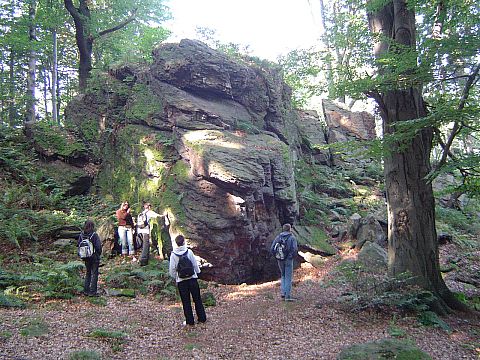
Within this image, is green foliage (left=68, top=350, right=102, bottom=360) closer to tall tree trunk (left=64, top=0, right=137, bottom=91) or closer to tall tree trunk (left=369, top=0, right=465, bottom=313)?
tall tree trunk (left=369, top=0, right=465, bottom=313)

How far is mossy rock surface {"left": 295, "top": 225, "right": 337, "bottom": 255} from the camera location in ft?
44.6

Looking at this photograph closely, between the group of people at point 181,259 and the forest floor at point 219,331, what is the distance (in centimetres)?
35

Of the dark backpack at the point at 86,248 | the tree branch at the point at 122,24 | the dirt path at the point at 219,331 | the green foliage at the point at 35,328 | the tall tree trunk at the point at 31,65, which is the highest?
the tree branch at the point at 122,24

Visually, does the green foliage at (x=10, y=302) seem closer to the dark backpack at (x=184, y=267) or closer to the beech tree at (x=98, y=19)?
the dark backpack at (x=184, y=267)

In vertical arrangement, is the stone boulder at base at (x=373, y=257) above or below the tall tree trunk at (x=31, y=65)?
below

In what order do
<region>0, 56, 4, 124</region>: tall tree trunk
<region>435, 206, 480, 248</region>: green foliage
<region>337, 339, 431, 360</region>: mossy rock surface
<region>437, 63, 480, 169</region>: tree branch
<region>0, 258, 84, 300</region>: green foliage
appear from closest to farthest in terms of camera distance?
<region>337, 339, 431, 360</region>: mossy rock surface, <region>437, 63, 480, 169</region>: tree branch, <region>0, 258, 84, 300</region>: green foliage, <region>435, 206, 480, 248</region>: green foliage, <region>0, 56, 4, 124</region>: tall tree trunk

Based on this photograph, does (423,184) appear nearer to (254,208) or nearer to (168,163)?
(254,208)

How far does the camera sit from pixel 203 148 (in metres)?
12.5

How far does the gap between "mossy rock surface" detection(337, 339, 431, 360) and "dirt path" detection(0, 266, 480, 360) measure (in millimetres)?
395

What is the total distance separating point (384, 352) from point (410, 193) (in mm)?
4021

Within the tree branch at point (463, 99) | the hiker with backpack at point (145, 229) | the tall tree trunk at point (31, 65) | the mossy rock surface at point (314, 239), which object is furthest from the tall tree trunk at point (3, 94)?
the tree branch at point (463, 99)

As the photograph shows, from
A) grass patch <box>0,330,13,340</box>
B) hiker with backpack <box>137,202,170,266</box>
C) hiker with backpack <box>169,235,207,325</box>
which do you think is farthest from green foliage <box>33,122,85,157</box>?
grass patch <box>0,330,13,340</box>

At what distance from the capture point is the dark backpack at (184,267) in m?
7.41

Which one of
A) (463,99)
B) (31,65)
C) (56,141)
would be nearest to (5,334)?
(463,99)
